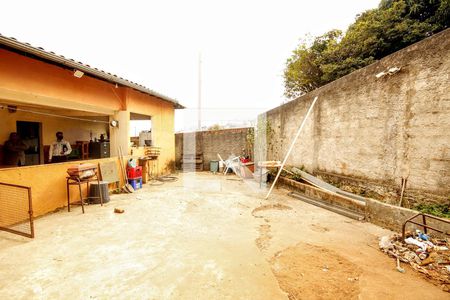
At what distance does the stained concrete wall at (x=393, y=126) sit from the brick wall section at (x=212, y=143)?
5.35 m

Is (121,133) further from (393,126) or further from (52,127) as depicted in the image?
(393,126)

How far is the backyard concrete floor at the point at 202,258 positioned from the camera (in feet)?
7.34

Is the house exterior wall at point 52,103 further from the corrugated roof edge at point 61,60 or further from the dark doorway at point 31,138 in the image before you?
the corrugated roof edge at point 61,60

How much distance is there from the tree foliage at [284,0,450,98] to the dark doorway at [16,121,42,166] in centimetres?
1280

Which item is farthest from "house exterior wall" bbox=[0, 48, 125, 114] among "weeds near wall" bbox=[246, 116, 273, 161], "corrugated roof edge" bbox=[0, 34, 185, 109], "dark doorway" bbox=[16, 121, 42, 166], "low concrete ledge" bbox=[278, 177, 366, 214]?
"weeds near wall" bbox=[246, 116, 273, 161]

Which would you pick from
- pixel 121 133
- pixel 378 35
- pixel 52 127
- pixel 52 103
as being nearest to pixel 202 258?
pixel 52 103

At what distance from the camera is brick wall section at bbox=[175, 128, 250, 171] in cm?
1155

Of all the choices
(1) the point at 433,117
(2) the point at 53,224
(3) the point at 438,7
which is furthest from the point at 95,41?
(3) the point at 438,7

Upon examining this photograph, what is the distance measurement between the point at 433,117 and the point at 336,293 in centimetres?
343

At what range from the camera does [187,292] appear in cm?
220

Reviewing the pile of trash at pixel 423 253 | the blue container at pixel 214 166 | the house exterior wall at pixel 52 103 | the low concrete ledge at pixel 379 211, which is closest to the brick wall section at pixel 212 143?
the blue container at pixel 214 166

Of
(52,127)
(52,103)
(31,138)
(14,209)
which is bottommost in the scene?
(14,209)

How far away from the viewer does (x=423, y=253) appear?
285 cm

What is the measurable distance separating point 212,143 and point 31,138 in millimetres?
7755
